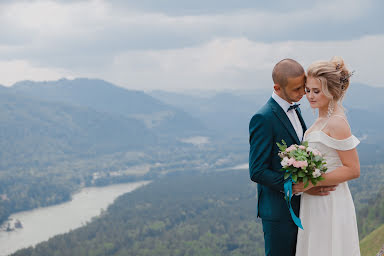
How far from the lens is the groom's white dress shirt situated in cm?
482

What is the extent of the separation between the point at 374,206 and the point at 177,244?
36.2 m

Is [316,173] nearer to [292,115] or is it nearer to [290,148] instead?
[290,148]

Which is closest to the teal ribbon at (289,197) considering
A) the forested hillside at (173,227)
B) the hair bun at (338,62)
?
the hair bun at (338,62)

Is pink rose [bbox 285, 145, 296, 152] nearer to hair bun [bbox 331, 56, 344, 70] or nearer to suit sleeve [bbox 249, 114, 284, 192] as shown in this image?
suit sleeve [bbox 249, 114, 284, 192]

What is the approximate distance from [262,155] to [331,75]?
110 cm

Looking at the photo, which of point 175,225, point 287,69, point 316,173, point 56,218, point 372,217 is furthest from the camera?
point 56,218

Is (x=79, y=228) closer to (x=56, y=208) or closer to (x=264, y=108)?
(x=56, y=208)

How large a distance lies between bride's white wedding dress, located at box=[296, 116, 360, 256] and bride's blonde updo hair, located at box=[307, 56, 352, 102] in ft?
1.37

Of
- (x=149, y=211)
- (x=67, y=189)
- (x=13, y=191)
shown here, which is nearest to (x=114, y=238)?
(x=149, y=211)

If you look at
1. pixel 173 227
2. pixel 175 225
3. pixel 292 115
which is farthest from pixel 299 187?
pixel 175 225

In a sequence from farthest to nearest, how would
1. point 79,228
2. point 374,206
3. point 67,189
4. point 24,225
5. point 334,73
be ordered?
point 67,189 → point 24,225 → point 79,228 → point 374,206 → point 334,73

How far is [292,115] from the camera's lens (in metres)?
4.98

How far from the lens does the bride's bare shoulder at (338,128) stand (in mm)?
4652

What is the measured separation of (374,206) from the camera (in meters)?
61.7
